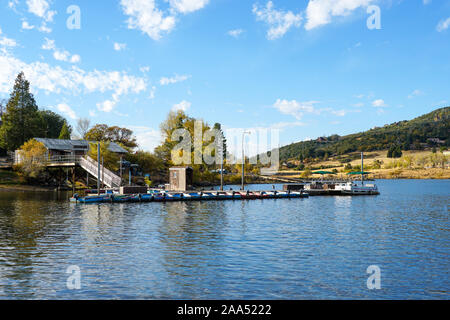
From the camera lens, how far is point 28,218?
3759 cm

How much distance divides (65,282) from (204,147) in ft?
302

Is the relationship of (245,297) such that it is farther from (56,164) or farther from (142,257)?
(56,164)

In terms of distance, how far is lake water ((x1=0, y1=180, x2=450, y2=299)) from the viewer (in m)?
16.0

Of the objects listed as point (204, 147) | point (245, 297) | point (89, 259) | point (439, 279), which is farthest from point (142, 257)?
point (204, 147)

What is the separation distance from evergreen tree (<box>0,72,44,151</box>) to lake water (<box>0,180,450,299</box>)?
7342cm

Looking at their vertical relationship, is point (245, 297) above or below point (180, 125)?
below

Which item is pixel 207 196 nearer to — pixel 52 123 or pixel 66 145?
pixel 66 145

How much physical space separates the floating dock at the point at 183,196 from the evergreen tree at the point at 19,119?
56.4m

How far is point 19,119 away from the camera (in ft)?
334

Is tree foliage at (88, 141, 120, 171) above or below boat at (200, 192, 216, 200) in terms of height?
above

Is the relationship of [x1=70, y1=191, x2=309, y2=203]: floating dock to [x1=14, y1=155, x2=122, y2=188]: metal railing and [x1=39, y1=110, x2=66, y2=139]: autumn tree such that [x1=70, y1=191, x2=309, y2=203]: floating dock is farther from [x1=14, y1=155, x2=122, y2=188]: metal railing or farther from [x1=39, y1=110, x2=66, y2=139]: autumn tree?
[x1=39, y1=110, x2=66, y2=139]: autumn tree

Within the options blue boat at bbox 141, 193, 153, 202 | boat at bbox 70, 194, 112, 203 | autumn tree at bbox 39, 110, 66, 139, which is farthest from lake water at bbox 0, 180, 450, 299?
autumn tree at bbox 39, 110, 66, 139


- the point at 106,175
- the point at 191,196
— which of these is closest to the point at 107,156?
the point at 106,175

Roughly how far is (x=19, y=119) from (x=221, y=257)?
99.8 m
